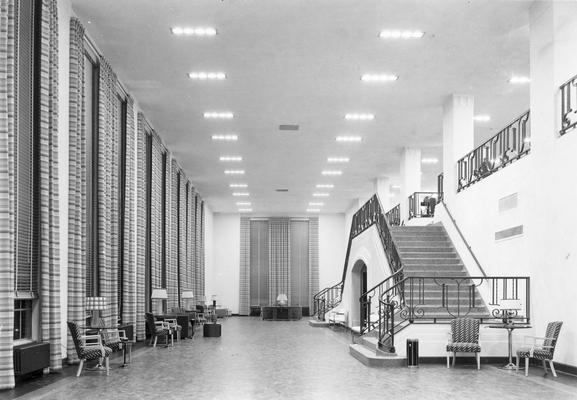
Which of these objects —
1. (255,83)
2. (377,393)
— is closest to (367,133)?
(255,83)

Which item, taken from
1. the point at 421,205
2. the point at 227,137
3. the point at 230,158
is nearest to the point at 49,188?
the point at 227,137

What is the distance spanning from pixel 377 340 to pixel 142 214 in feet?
23.8

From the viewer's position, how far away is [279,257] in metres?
37.0

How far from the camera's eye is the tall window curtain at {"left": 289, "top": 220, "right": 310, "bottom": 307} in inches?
1456

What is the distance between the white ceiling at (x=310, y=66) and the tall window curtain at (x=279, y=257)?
→ 47.1ft

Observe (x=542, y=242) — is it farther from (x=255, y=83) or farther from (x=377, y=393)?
(x=255, y=83)

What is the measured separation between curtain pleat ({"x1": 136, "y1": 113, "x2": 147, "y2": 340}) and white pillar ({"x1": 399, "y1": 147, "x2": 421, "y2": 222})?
9.05m

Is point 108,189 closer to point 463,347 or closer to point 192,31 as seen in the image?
Result: point 192,31

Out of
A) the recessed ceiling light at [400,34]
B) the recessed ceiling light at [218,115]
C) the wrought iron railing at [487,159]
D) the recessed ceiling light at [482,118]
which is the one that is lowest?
the wrought iron railing at [487,159]

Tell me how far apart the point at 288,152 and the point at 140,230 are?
6955 mm

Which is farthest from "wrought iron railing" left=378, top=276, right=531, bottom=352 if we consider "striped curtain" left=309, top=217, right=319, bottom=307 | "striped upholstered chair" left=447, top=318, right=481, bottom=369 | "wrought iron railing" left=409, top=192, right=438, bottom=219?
"striped curtain" left=309, top=217, right=319, bottom=307

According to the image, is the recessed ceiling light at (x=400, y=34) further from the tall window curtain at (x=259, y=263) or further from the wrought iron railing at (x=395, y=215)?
the tall window curtain at (x=259, y=263)

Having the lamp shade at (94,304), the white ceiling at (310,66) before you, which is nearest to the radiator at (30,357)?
the lamp shade at (94,304)

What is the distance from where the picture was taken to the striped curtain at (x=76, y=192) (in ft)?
35.6
